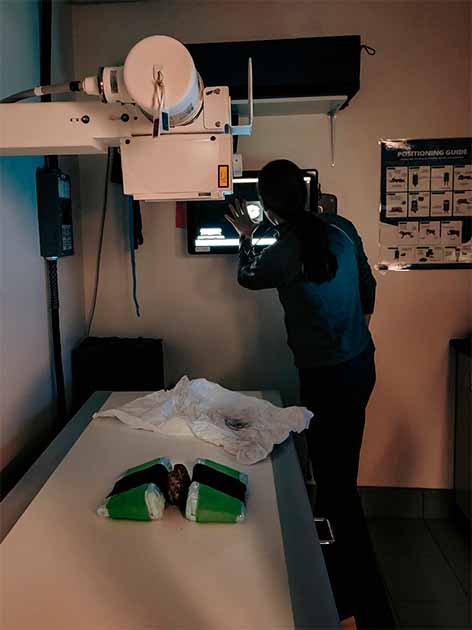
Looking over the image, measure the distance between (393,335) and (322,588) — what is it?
1639 mm

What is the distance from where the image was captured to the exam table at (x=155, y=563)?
85cm

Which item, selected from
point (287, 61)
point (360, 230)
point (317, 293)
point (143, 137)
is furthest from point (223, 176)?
point (360, 230)

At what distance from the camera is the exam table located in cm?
85

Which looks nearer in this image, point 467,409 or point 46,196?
point 46,196

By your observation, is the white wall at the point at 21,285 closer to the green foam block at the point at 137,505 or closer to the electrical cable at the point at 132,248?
the electrical cable at the point at 132,248

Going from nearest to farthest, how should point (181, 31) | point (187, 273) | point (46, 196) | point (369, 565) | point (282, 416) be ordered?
1. point (282, 416)
2. point (46, 196)
3. point (369, 565)
4. point (181, 31)
5. point (187, 273)

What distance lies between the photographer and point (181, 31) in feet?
7.38

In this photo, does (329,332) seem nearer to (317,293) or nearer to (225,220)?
(317,293)

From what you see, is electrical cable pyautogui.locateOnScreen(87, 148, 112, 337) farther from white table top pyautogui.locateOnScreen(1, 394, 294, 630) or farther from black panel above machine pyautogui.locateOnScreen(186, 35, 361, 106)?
white table top pyautogui.locateOnScreen(1, 394, 294, 630)

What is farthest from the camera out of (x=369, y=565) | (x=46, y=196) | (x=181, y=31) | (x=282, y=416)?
(x=181, y=31)

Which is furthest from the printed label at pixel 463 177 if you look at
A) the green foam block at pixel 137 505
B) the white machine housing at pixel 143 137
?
the green foam block at pixel 137 505

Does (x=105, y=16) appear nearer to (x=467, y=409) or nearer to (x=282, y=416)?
(x=282, y=416)

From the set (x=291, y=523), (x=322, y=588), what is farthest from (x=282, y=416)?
(x=322, y=588)

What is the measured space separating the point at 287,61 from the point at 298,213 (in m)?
0.68
